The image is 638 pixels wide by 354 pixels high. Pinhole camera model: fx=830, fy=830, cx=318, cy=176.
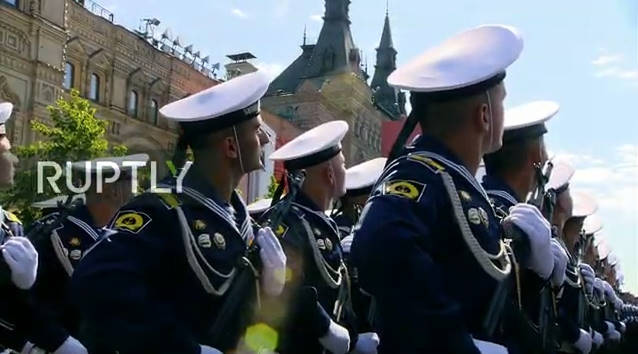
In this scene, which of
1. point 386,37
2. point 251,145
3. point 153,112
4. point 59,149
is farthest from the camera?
point 386,37

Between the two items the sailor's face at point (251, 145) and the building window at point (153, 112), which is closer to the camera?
the sailor's face at point (251, 145)

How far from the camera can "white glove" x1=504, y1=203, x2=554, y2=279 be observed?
3166 millimetres

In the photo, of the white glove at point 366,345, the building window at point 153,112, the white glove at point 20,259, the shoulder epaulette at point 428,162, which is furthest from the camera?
the building window at point 153,112

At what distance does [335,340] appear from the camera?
192 inches

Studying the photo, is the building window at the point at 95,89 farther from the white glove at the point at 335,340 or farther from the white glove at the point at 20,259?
the white glove at the point at 335,340

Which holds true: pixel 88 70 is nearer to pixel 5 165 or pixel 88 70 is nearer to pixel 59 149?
pixel 59 149

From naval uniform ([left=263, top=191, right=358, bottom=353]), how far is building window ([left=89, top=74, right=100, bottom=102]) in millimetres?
26955

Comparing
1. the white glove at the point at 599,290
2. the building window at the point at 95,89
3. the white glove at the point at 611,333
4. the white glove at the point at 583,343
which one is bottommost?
the white glove at the point at 611,333

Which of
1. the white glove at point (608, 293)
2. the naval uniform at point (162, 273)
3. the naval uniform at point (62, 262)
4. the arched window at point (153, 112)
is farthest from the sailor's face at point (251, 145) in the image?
the arched window at point (153, 112)

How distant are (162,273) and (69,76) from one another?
92.6 feet

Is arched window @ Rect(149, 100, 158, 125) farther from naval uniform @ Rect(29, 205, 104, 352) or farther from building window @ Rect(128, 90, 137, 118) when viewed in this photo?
naval uniform @ Rect(29, 205, 104, 352)

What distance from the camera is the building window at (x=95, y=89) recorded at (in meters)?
31.1

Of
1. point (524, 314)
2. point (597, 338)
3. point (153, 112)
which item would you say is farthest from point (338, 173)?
point (153, 112)

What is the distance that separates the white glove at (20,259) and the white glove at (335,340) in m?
1.70
